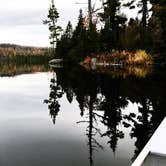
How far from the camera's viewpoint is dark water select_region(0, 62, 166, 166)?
20.2 feet

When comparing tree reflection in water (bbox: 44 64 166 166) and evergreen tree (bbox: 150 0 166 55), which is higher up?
evergreen tree (bbox: 150 0 166 55)

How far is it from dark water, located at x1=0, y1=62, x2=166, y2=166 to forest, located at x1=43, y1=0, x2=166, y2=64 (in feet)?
53.0

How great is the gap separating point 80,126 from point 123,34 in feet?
87.1

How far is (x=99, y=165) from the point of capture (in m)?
5.68

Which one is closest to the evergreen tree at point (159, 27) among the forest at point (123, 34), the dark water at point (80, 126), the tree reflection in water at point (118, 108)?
the forest at point (123, 34)

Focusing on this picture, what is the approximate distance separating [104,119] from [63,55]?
38.9 metres

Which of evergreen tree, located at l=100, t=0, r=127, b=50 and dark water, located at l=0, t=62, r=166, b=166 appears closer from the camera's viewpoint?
dark water, located at l=0, t=62, r=166, b=166

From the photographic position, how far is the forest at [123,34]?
30203mm

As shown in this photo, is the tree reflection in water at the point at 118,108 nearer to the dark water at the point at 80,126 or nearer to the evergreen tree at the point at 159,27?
the dark water at the point at 80,126

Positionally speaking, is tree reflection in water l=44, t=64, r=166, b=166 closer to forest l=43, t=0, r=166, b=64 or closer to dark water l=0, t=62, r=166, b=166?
dark water l=0, t=62, r=166, b=166

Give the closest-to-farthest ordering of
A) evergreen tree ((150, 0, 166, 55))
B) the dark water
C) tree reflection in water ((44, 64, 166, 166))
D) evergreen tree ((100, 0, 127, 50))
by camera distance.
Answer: the dark water
tree reflection in water ((44, 64, 166, 166))
evergreen tree ((150, 0, 166, 55))
evergreen tree ((100, 0, 127, 50))

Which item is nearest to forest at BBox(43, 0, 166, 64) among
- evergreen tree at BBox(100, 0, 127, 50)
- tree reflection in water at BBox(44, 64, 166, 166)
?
evergreen tree at BBox(100, 0, 127, 50)

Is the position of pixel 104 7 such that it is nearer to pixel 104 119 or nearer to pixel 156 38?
pixel 156 38

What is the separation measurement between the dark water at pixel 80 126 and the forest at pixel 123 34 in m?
16.2
